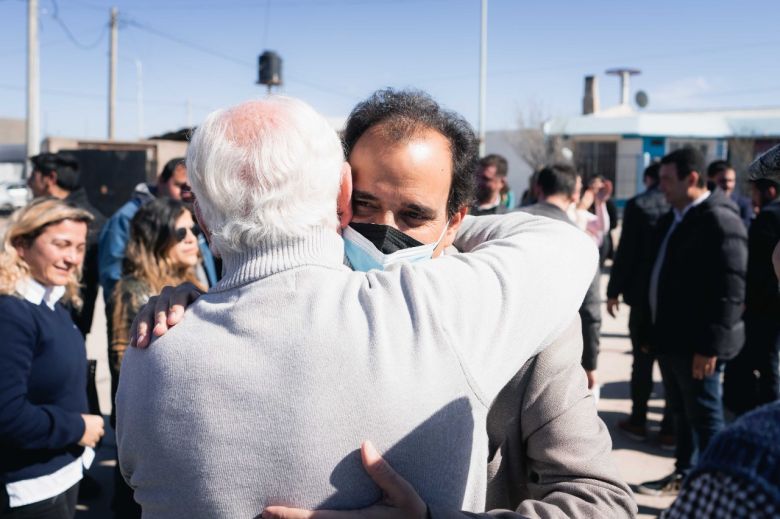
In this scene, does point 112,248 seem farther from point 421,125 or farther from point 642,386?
point 642,386

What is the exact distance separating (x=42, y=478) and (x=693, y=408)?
3518 millimetres

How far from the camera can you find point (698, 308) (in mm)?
4355

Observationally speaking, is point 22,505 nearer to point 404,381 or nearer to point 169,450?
point 169,450

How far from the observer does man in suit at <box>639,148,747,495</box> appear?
4.29 metres

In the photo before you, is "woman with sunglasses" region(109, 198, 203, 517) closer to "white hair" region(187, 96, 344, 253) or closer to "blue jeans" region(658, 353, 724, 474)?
"white hair" region(187, 96, 344, 253)

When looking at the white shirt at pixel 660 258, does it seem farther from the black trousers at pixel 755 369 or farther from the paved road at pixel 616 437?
the paved road at pixel 616 437

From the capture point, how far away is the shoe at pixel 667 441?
5332 millimetres

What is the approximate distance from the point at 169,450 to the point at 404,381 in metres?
0.39

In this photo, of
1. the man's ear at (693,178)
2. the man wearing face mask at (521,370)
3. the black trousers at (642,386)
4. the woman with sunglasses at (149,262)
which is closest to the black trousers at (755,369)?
the black trousers at (642,386)

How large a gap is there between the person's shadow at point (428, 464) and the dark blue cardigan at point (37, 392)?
6.09 ft

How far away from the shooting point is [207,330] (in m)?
1.15

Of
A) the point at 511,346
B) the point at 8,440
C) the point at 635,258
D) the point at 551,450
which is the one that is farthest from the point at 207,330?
the point at 635,258

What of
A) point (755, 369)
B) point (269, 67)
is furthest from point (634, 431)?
point (269, 67)

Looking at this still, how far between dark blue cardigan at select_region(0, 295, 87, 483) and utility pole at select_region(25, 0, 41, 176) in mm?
13547
